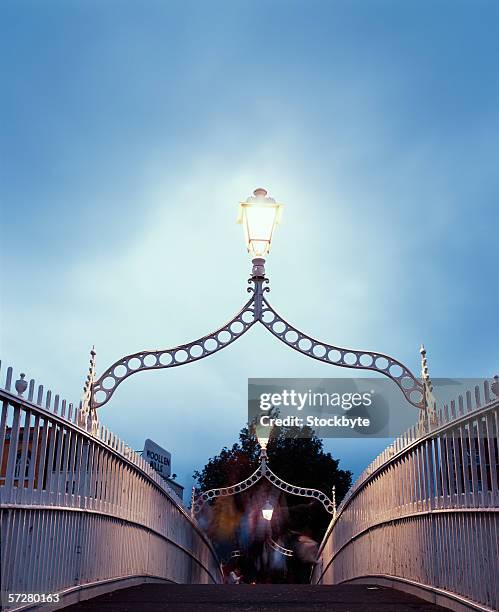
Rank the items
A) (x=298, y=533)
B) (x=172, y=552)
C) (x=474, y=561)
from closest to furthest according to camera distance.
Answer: (x=474, y=561), (x=172, y=552), (x=298, y=533)

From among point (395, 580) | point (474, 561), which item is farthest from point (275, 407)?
point (474, 561)

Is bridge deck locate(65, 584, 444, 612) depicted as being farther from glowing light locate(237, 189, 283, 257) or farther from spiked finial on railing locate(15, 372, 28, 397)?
glowing light locate(237, 189, 283, 257)

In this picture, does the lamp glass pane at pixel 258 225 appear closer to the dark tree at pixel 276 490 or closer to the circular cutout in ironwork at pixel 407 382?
the circular cutout in ironwork at pixel 407 382

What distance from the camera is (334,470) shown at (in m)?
50.0

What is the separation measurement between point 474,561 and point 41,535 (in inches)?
139

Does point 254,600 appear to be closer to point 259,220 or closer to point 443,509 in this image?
point 443,509

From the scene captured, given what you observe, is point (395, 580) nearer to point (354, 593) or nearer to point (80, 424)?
point (354, 593)

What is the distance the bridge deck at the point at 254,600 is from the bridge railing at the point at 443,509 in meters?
0.35

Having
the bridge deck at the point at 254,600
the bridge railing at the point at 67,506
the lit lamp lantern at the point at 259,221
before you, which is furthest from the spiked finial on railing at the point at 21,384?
the lit lamp lantern at the point at 259,221

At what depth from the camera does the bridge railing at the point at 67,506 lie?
5625 millimetres

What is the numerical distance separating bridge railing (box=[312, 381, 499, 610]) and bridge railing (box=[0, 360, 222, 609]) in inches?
135

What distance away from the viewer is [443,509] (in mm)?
7277

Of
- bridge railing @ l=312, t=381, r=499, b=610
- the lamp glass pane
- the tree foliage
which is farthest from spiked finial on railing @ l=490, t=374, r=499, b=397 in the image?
the tree foliage

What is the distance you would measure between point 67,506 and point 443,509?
350cm
